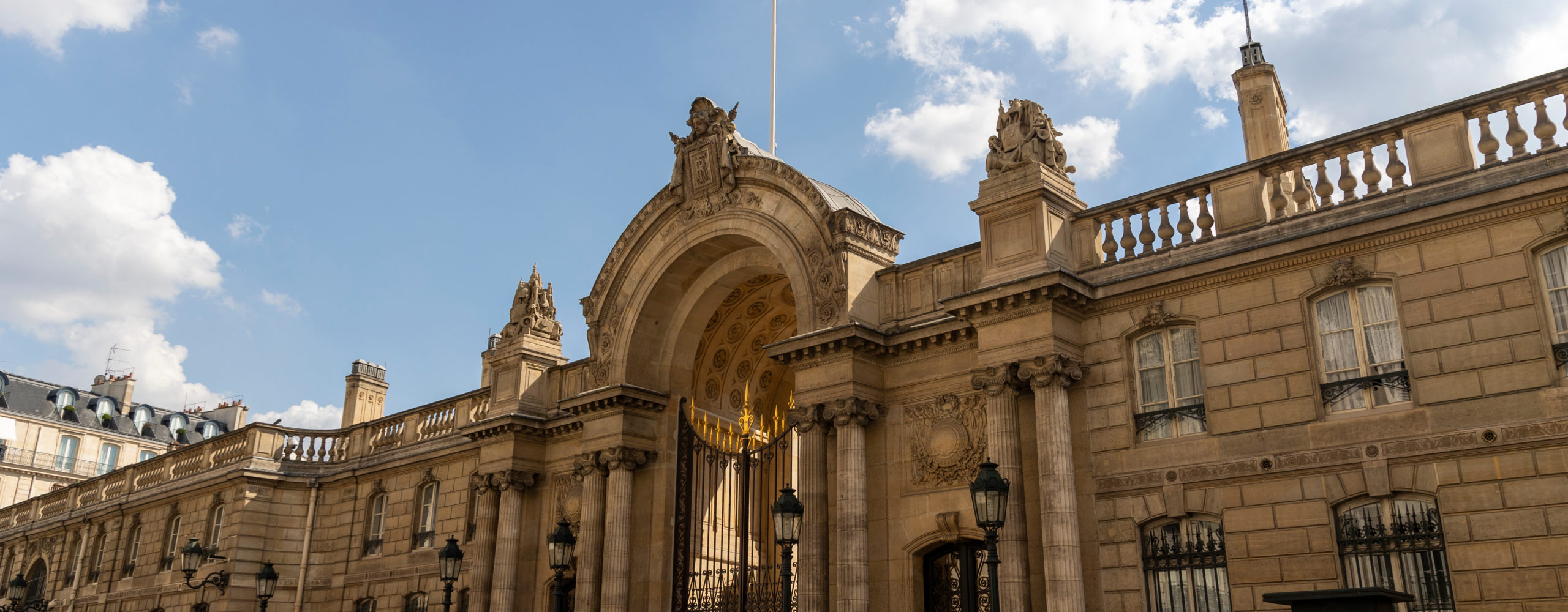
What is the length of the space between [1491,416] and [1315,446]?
1.86m

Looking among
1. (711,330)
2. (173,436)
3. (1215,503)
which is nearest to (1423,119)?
(1215,503)

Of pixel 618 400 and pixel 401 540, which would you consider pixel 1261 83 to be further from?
pixel 401 540

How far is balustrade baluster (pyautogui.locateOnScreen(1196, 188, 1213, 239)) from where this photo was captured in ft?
51.4

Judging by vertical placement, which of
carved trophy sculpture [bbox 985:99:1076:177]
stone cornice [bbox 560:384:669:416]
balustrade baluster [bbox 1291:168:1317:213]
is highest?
carved trophy sculpture [bbox 985:99:1076:177]

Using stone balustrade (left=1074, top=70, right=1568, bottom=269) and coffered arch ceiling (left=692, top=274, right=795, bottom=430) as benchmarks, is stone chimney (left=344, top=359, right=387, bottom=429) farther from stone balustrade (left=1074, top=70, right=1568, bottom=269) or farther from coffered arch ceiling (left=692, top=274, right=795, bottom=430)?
stone balustrade (left=1074, top=70, right=1568, bottom=269)

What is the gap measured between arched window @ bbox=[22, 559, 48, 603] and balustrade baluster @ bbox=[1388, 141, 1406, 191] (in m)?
39.5

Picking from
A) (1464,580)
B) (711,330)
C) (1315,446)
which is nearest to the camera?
(1464,580)

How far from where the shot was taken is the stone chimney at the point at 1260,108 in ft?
71.5

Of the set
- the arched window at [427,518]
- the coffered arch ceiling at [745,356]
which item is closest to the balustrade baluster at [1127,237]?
the coffered arch ceiling at [745,356]

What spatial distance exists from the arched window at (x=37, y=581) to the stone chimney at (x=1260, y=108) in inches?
1475

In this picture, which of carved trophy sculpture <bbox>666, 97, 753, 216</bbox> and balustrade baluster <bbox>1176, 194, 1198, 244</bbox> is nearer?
balustrade baluster <bbox>1176, 194, 1198, 244</bbox>

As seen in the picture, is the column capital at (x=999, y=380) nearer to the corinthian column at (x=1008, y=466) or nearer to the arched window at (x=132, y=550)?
the corinthian column at (x=1008, y=466)

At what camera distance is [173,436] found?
59531 mm

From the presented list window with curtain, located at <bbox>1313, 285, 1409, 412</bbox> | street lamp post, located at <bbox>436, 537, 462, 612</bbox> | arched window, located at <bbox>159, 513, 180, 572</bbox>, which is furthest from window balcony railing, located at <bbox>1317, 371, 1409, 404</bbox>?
arched window, located at <bbox>159, 513, 180, 572</bbox>
